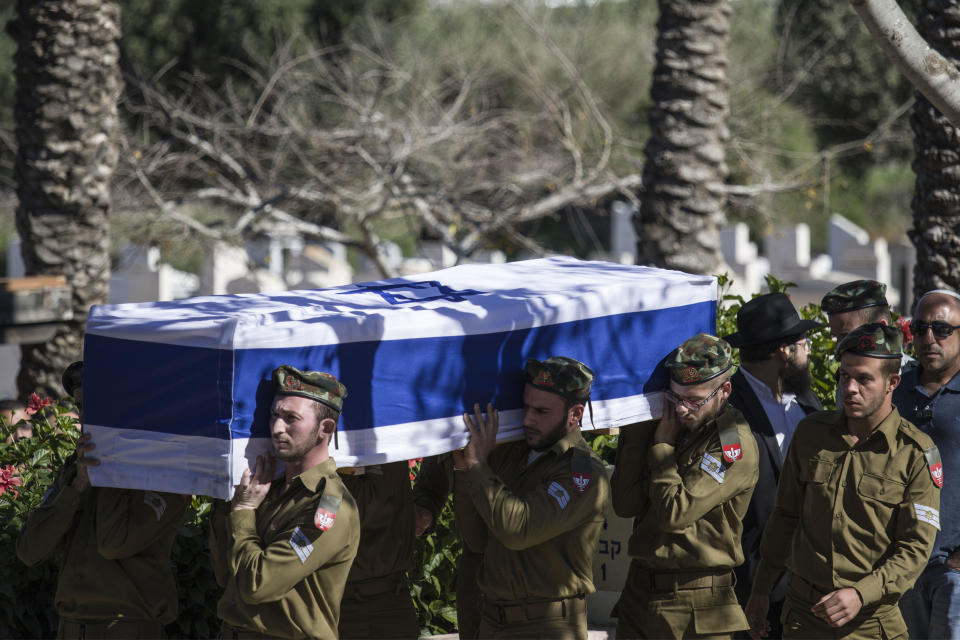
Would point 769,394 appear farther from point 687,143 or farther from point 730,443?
point 687,143

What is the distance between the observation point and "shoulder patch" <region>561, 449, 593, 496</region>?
12.3 feet

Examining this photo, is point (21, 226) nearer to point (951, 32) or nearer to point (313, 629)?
point (313, 629)

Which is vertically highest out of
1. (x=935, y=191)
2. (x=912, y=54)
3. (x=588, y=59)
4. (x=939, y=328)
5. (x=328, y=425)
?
(x=588, y=59)

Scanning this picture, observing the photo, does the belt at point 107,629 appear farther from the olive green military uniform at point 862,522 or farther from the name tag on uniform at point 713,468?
the olive green military uniform at point 862,522

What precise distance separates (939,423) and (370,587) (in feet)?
7.12

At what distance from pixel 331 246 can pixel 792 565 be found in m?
15.5

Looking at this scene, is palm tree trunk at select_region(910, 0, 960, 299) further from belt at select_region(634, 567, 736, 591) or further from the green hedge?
belt at select_region(634, 567, 736, 591)

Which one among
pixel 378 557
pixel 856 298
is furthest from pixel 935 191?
pixel 378 557

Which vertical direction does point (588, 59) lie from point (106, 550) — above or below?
above

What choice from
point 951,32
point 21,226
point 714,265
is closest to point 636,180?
point 714,265

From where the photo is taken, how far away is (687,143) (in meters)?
8.07

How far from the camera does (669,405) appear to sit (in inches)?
162

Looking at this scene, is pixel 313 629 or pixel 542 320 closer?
pixel 313 629

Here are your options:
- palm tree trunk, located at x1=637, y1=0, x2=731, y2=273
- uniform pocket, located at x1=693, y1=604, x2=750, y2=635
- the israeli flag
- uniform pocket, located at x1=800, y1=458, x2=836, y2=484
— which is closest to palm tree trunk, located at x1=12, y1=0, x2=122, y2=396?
palm tree trunk, located at x1=637, y1=0, x2=731, y2=273
